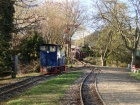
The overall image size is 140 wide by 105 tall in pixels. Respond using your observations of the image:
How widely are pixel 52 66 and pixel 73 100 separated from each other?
1786 centimetres

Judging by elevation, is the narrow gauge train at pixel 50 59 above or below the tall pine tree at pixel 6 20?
below

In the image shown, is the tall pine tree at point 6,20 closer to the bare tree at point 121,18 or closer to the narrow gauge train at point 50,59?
the narrow gauge train at point 50,59

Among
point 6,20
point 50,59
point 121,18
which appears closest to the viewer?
point 6,20

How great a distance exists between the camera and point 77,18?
2421 inches

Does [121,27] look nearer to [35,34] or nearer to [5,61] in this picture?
[35,34]

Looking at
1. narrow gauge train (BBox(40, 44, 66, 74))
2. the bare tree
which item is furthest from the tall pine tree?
the bare tree

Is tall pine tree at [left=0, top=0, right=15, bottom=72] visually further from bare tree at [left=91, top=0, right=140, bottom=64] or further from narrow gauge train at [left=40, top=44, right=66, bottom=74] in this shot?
bare tree at [left=91, top=0, right=140, bottom=64]

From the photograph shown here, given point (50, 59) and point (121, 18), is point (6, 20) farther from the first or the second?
point (121, 18)

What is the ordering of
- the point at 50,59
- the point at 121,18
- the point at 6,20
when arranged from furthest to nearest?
the point at 121,18
the point at 50,59
the point at 6,20

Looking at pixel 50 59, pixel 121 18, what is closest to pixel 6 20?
pixel 50 59

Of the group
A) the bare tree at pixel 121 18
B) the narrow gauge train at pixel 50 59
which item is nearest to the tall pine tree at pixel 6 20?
the narrow gauge train at pixel 50 59

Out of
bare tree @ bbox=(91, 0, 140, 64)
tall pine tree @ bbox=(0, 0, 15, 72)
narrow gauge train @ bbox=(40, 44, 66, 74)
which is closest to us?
tall pine tree @ bbox=(0, 0, 15, 72)

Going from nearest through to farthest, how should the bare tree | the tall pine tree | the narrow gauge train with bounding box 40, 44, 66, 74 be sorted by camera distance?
the tall pine tree, the narrow gauge train with bounding box 40, 44, 66, 74, the bare tree

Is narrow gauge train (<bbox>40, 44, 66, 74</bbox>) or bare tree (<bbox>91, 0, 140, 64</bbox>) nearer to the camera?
narrow gauge train (<bbox>40, 44, 66, 74</bbox>)
